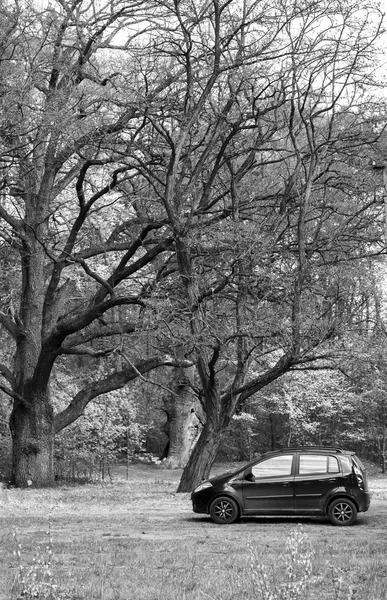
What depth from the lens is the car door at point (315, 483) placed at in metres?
15.9

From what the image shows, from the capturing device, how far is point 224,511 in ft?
52.6

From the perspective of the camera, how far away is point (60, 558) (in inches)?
409

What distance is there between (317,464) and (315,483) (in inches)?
18.4

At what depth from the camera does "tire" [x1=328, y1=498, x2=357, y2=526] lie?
15766mm

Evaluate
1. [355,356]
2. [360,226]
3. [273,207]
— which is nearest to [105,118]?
[273,207]

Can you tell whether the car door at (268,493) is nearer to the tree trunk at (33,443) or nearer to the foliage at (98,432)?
the tree trunk at (33,443)

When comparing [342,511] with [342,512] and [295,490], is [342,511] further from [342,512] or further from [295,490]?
[295,490]

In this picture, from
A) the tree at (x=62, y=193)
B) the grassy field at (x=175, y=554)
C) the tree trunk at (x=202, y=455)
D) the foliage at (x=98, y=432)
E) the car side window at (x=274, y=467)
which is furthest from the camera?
the foliage at (x=98, y=432)

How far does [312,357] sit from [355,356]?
108 cm

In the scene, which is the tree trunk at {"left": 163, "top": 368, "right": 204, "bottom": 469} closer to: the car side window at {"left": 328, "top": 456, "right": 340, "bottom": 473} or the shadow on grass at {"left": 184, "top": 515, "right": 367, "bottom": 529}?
the shadow on grass at {"left": 184, "top": 515, "right": 367, "bottom": 529}

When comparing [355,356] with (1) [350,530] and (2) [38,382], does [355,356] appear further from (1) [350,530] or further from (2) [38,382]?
(2) [38,382]

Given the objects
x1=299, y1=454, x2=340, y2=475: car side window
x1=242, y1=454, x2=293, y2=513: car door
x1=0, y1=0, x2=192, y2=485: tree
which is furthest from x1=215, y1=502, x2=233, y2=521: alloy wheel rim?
x1=0, y1=0, x2=192, y2=485: tree

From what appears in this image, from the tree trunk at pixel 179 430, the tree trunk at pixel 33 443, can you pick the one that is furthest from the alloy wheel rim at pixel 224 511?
the tree trunk at pixel 179 430

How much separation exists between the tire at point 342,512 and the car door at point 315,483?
23cm
